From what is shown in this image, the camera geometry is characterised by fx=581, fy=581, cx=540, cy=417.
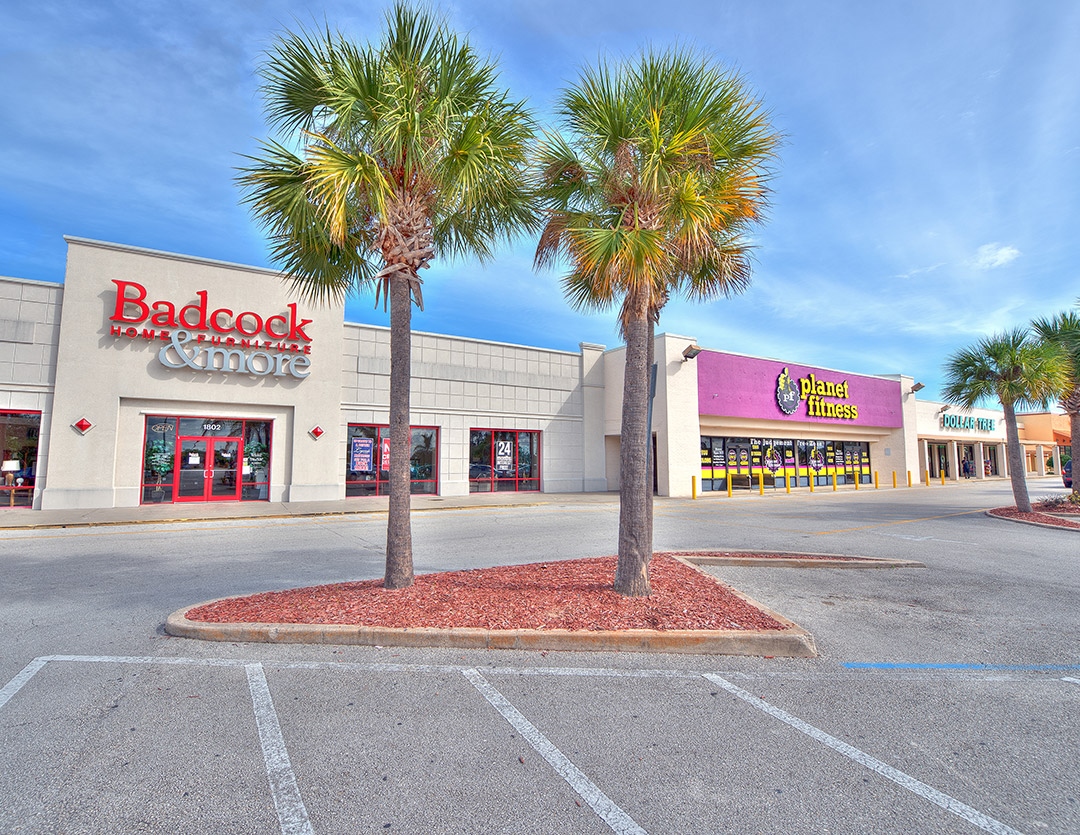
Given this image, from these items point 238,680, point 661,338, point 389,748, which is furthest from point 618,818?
point 661,338

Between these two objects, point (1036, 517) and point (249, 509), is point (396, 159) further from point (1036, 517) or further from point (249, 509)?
point (1036, 517)

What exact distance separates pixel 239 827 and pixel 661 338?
2430 centimetres

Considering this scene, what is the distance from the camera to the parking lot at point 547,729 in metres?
2.89

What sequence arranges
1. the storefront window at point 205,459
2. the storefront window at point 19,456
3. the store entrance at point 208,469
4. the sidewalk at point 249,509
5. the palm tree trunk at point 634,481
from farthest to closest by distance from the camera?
the store entrance at point 208,469 → the storefront window at point 205,459 → the storefront window at point 19,456 → the sidewalk at point 249,509 → the palm tree trunk at point 634,481

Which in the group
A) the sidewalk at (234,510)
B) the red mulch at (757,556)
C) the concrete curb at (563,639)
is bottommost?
the concrete curb at (563,639)

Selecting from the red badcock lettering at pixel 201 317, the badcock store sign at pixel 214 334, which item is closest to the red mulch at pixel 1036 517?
the badcock store sign at pixel 214 334

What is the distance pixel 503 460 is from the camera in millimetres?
25938

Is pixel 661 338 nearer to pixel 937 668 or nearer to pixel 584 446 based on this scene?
pixel 584 446

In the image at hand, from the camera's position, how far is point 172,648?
17.1 feet

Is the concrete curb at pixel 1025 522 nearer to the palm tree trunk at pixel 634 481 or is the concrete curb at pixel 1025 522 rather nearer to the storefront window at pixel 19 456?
the palm tree trunk at pixel 634 481

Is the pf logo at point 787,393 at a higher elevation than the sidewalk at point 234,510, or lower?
higher

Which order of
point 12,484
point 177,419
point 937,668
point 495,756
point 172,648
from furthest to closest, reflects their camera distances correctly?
point 177,419 < point 12,484 < point 172,648 < point 937,668 < point 495,756

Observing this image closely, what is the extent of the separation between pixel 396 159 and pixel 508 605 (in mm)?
4947

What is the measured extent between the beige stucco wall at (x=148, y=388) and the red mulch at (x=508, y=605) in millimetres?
14838
